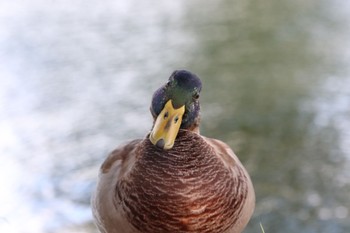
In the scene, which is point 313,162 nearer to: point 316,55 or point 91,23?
point 316,55

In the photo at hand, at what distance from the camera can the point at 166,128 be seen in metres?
1.95

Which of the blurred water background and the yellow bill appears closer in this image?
the yellow bill

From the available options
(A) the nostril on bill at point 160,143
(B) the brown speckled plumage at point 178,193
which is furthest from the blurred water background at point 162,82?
(A) the nostril on bill at point 160,143

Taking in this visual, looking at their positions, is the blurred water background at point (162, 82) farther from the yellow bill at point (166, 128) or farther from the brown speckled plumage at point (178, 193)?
the yellow bill at point (166, 128)

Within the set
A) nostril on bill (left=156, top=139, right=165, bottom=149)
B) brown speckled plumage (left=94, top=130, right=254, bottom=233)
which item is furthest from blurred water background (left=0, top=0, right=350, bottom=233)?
nostril on bill (left=156, top=139, right=165, bottom=149)

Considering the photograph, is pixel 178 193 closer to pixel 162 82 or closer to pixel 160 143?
pixel 160 143

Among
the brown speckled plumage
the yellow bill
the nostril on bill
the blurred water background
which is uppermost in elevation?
the blurred water background

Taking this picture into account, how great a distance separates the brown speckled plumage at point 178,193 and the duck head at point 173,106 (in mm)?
89

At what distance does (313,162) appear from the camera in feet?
13.5

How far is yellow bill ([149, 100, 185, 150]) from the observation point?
6.40 ft

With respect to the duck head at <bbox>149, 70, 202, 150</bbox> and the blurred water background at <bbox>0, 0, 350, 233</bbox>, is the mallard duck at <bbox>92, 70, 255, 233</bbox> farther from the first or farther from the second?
the blurred water background at <bbox>0, 0, 350, 233</bbox>

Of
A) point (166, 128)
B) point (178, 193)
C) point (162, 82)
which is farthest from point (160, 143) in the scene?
point (162, 82)

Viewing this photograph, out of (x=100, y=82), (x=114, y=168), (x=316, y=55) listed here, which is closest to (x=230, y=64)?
(x=316, y=55)

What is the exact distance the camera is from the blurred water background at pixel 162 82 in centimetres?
383
